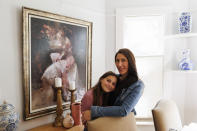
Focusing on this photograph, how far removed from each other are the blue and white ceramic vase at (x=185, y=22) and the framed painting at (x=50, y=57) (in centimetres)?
122

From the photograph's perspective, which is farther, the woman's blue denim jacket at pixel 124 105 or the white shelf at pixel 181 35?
the white shelf at pixel 181 35

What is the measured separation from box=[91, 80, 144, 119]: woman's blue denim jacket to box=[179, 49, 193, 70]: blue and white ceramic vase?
1.10 metres

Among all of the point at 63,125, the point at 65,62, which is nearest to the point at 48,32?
the point at 65,62

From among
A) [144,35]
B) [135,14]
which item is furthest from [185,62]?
[135,14]

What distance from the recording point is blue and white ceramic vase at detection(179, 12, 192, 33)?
2338 mm

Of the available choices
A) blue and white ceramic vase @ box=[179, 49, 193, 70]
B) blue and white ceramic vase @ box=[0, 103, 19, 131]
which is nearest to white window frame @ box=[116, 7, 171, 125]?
blue and white ceramic vase @ box=[179, 49, 193, 70]

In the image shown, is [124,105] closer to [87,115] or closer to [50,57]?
[87,115]

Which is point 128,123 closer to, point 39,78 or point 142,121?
→ point 39,78

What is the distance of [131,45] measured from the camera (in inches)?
103

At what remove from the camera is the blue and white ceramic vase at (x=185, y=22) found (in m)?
2.34

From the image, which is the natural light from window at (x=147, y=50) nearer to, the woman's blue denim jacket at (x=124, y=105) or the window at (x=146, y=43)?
the window at (x=146, y=43)

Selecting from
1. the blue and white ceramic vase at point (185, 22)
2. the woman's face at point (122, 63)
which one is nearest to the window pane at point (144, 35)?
the blue and white ceramic vase at point (185, 22)

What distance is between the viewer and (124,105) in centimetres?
148

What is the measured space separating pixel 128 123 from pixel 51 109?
2.83 feet
